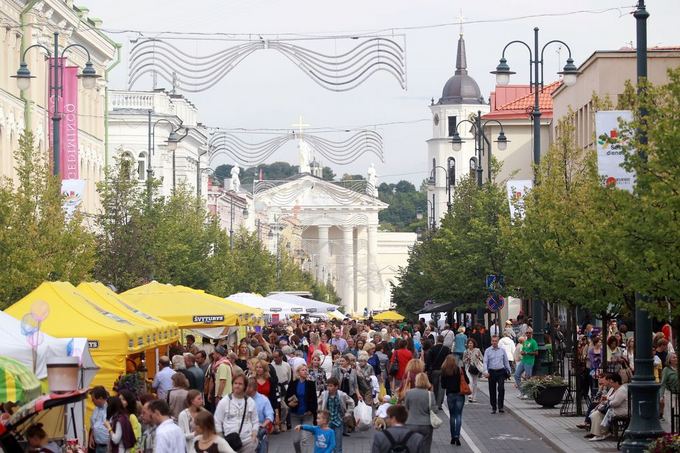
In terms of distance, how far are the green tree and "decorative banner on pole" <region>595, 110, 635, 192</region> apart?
13727 mm

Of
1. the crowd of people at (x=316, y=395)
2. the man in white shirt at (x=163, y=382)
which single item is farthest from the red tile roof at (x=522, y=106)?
the man in white shirt at (x=163, y=382)

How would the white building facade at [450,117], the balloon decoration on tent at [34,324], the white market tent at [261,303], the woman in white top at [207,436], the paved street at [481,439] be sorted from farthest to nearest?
the white building facade at [450,117] < the white market tent at [261,303] < the paved street at [481,439] < the balloon decoration on tent at [34,324] < the woman in white top at [207,436]

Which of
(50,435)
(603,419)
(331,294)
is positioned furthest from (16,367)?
(331,294)

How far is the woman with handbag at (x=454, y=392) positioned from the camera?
25047 mm

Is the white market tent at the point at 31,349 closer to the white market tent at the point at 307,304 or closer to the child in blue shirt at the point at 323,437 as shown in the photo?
the child in blue shirt at the point at 323,437

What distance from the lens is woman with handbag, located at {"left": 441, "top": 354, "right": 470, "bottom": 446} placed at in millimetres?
25047

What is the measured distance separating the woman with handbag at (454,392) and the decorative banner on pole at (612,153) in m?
5.19

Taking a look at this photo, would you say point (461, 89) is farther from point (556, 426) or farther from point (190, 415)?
point (190, 415)

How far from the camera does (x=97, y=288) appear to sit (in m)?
23.6

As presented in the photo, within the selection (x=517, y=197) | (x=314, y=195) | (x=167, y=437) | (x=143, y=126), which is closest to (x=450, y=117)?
(x=314, y=195)

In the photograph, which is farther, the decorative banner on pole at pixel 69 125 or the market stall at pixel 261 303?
the decorative banner on pole at pixel 69 125

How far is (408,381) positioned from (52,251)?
1593 cm

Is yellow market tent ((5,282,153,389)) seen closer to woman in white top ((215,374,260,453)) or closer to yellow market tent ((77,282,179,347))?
yellow market tent ((77,282,179,347))

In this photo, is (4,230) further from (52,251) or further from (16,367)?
(16,367)
